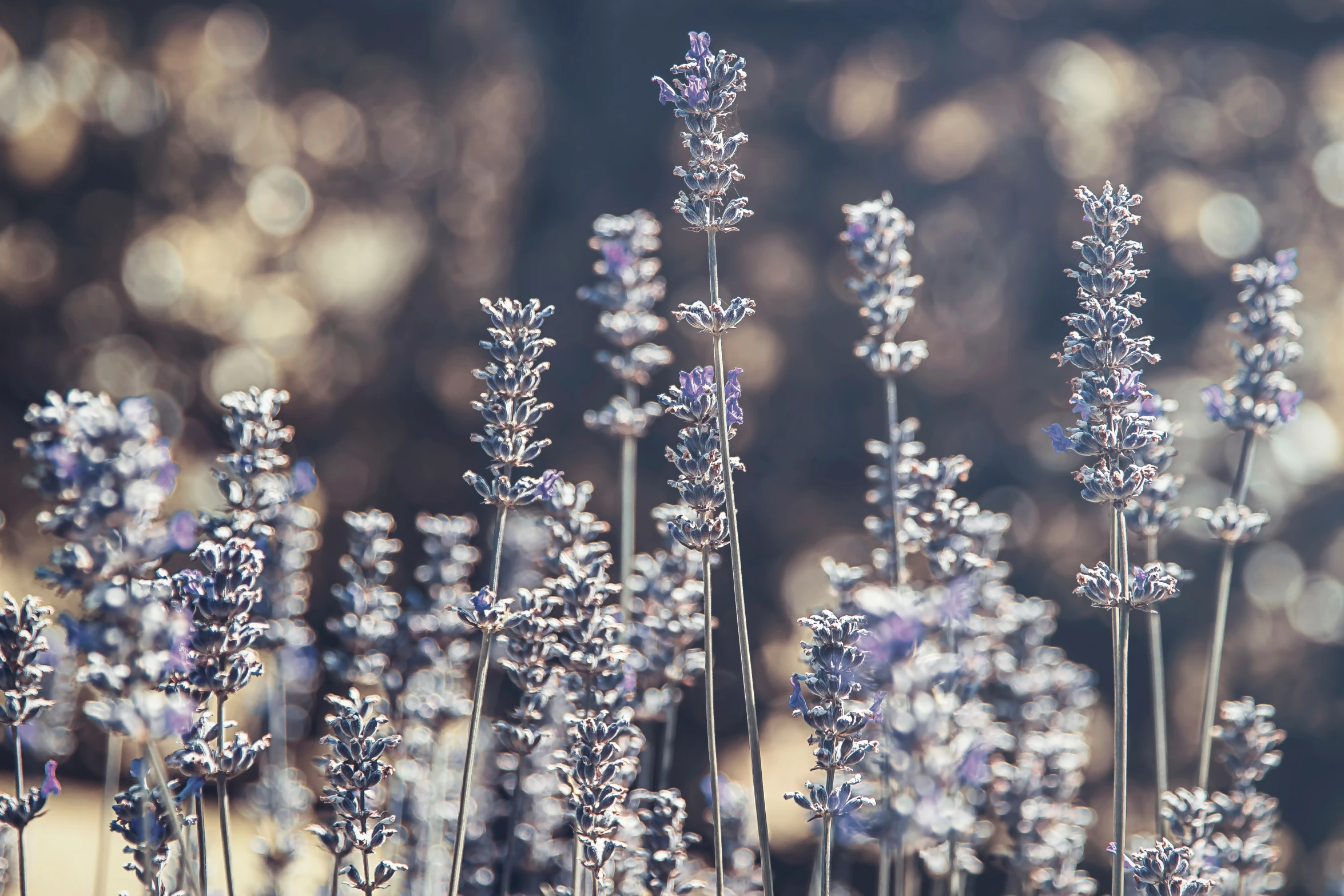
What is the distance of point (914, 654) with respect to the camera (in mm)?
1024

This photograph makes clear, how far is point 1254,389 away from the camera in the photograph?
184cm

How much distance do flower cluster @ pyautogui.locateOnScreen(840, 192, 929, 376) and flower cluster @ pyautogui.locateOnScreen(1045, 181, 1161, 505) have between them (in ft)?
1.47

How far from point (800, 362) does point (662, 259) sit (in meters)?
0.79

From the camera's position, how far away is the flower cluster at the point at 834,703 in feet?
4.28

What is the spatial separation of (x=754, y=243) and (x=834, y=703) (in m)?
2.80

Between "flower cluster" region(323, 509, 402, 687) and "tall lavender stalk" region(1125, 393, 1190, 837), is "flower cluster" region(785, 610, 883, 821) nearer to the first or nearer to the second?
"tall lavender stalk" region(1125, 393, 1190, 837)

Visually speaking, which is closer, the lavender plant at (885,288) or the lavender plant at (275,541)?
the lavender plant at (275,541)

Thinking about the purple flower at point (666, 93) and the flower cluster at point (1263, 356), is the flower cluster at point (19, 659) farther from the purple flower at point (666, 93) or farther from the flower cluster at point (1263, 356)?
the flower cluster at point (1263, 356)

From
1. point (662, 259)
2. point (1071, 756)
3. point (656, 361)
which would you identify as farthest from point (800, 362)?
point (1071, 756)

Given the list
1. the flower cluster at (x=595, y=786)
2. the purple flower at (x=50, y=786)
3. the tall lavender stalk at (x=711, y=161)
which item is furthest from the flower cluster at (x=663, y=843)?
the purple flower at (x=50, y=786)

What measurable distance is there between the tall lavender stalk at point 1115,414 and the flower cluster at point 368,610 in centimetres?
152

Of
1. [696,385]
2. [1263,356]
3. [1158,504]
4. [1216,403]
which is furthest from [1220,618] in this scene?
[696,385]

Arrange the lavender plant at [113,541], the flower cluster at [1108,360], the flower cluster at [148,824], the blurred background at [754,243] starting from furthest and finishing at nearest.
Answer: the blurred background at [754,243], the flower cluster at [1108,360], the flower cluster at [148,824], the lavender plant at [113,541]

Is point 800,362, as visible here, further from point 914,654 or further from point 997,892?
point 914,654
